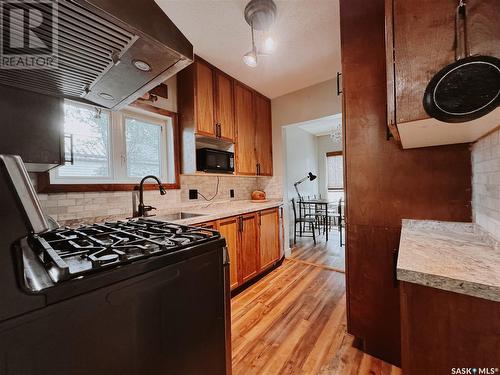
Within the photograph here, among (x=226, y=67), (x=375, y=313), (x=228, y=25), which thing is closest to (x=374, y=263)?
(x=375, y=313)

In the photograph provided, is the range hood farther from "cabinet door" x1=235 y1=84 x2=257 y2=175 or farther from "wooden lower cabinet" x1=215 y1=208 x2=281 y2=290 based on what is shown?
"cabinet door" x1=235 y1=84 x2=257 y2=175

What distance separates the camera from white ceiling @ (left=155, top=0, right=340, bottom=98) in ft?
5.56

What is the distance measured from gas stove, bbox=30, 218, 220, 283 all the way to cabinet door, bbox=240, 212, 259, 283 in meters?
1.38

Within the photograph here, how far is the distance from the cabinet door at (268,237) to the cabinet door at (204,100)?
1243 millimetres

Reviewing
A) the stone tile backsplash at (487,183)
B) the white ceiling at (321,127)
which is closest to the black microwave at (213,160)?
the stone tile backsplash at (487,183)

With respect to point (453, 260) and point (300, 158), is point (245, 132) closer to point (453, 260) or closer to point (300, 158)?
point (453, 260)

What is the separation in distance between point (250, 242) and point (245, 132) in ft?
4.98

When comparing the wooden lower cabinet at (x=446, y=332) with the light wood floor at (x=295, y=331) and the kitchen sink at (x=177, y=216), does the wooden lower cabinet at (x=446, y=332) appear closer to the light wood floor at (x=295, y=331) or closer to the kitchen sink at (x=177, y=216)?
the light wood floor at (x=295, y=331)

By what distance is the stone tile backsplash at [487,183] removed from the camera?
92 cm

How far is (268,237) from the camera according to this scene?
287 cm

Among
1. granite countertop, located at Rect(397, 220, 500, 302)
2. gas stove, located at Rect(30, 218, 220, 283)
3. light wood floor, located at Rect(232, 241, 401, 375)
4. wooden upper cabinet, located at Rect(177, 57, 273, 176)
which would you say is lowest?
light wood floor, located at Rect(232, 241, 401, 375)

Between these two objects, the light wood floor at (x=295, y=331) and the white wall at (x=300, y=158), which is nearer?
the light wood floor at (x=295, y=331)

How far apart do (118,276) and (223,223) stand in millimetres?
1560

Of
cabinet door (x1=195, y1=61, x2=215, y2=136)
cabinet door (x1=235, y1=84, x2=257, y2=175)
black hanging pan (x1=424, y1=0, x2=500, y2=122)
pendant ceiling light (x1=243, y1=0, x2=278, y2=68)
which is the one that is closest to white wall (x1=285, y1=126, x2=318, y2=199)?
cabinet door (x1=235, y1=84, x2=257, y2=175)
